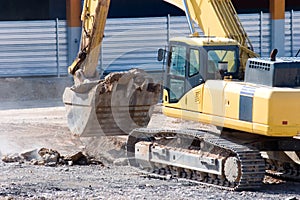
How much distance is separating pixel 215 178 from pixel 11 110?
9.75 m

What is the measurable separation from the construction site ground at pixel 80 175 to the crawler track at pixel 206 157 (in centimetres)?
19

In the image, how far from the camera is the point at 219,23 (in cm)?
1527

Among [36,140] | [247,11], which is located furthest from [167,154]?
[247,11]

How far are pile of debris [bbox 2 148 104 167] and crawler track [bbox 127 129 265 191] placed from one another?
2.59 feet

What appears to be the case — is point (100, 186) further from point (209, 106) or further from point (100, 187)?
point (209, 106)

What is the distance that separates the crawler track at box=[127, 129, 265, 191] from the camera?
43.6 ft

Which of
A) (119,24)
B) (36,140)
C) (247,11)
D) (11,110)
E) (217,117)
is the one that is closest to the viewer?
(217,117)

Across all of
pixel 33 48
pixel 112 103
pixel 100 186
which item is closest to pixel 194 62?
pixel 100 186

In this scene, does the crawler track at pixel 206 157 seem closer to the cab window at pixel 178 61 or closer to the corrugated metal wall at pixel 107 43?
the cab window at pixel 178 61

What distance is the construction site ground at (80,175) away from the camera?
1302cm

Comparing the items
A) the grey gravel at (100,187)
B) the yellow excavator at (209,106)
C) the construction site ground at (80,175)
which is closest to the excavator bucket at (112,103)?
the yellow excavator at (209,106)

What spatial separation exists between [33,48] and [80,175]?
12414 mm

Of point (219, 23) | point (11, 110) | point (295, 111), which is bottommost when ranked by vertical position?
point (11, 110)

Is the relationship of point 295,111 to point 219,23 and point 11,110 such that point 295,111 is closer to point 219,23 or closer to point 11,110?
point 219,23
